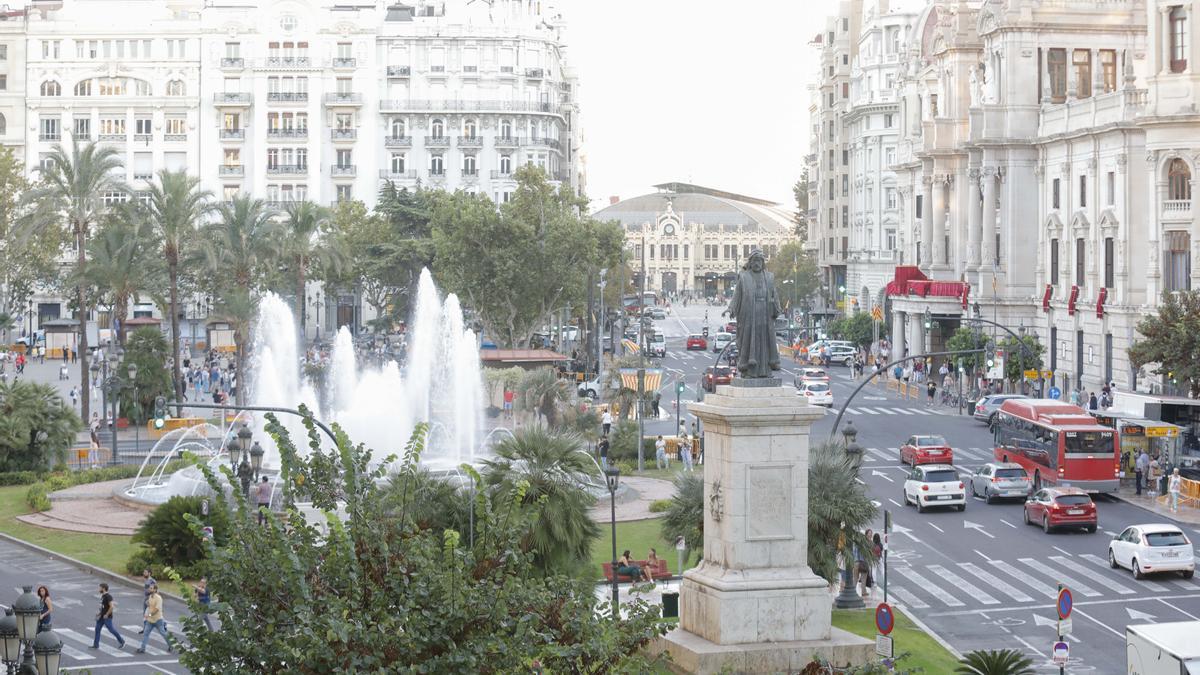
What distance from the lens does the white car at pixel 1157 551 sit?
1447 inches

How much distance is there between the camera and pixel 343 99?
122500 millimetres

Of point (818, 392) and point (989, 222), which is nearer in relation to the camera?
point (818, 392)

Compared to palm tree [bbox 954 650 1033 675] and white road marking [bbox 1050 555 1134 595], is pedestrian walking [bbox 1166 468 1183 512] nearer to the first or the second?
white road marking [bbox 1050 555 1134 595]

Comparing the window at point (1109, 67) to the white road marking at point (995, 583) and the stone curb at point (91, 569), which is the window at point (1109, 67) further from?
the stone curb at point (91, 569)

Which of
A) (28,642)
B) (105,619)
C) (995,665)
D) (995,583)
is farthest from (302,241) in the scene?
(28,642)

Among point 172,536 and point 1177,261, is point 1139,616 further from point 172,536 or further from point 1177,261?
point 1177,261

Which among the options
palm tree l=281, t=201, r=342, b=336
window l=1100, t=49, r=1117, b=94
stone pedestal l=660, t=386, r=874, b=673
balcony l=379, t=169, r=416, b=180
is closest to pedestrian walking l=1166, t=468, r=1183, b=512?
stone pedestal l=660, t=386, r=874, b=673

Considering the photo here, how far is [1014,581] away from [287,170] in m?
91.6

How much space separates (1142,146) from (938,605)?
41271 millimetres

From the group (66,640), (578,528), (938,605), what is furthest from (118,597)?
(938,605)

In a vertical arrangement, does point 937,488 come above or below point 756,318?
below

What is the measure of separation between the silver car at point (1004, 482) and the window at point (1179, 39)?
24.6 m

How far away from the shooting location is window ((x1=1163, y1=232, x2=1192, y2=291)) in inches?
2670

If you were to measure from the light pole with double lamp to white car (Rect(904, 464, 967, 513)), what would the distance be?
3060 cm
